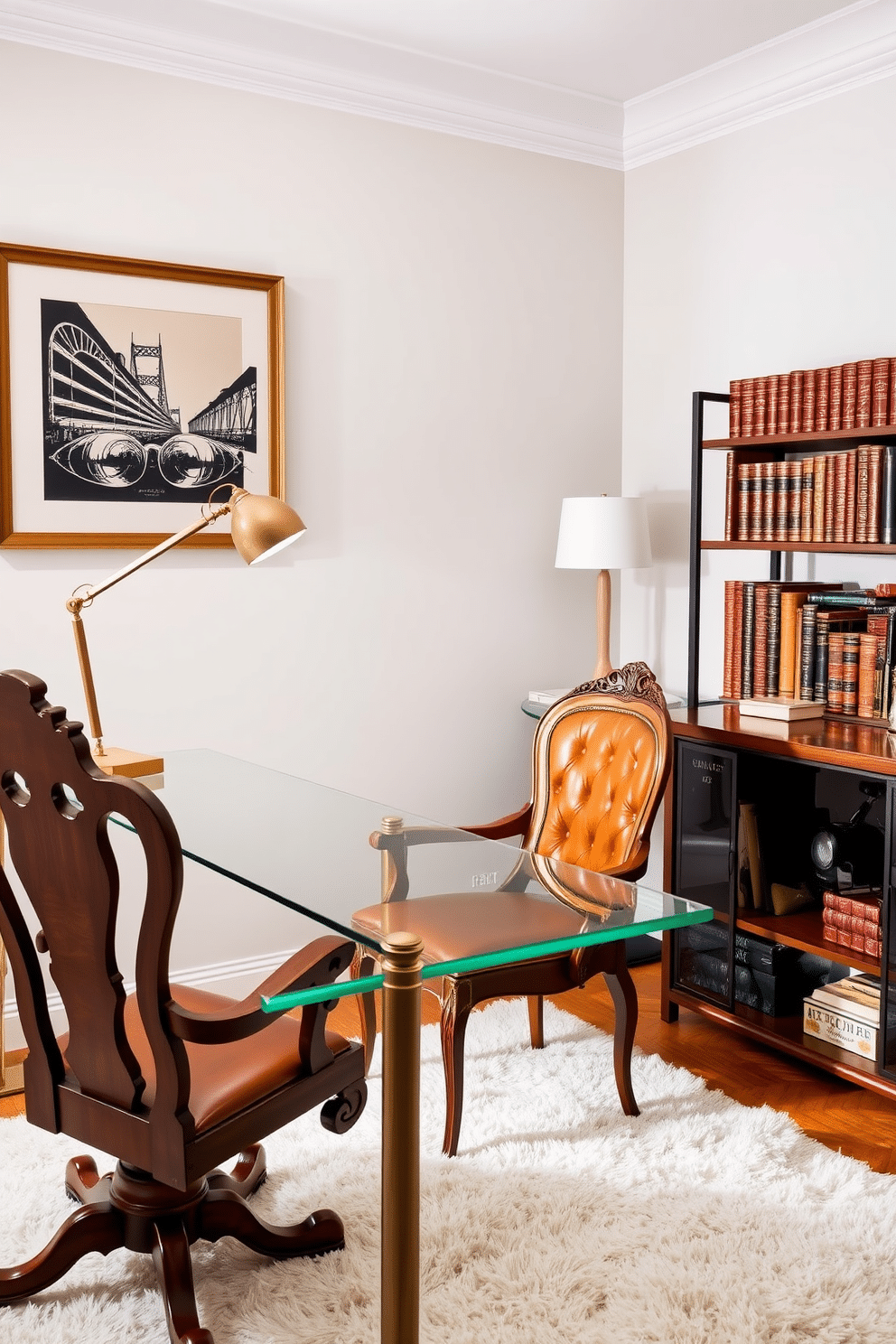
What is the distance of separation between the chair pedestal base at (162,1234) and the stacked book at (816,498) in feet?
7.12

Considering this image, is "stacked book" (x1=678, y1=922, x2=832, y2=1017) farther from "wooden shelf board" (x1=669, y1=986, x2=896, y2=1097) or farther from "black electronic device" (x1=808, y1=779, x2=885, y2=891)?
"black electronic device" (x1=808, y1=779, x2=885, y2=891)

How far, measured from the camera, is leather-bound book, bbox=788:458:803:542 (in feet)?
10.8

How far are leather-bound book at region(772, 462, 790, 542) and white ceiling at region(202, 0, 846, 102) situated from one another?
50.8 inches

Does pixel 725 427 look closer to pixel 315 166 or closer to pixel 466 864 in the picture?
pixel 315 166

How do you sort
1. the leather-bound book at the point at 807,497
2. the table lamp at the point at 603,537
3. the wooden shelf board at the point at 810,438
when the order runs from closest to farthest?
the wooden shelf board at the point at 810,438 < the leather-bound book at the point at 807,497 < the table lamp at the point at 603,537

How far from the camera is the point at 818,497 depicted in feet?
10.6

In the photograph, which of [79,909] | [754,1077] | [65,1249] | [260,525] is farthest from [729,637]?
[65,1249]

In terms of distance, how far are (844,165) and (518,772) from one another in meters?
2.19

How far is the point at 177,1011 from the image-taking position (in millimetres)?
1806

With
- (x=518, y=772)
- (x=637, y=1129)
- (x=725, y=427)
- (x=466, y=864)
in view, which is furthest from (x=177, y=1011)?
(x=725, y=427)

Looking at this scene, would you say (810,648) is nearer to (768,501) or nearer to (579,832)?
(768,501)

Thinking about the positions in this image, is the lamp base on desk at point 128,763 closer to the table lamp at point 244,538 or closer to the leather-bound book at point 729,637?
the table lamp at point 244,538

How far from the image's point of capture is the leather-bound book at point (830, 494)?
3.18 m

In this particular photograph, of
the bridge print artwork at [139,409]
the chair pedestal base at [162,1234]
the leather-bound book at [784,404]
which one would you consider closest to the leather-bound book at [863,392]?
the leather-bound book at [784,404]
